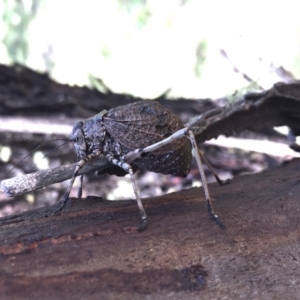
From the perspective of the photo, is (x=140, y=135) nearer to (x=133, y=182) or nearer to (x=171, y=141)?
(x=171, y=141)

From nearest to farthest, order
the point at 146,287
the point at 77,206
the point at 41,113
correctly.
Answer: the point at 146,287, the point at 77,206, the point at 41,113

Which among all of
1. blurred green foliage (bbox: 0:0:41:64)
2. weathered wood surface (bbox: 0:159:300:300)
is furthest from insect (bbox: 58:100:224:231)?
blurred green foliage (bbox: 0:0:41:64)

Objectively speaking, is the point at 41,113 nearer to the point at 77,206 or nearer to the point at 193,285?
the point at 77,206

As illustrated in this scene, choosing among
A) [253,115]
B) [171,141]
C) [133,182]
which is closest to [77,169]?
[133,182]

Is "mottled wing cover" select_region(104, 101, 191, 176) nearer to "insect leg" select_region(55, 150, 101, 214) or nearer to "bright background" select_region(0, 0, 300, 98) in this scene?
"insect leg" select_region(55, 150, 101, 214)

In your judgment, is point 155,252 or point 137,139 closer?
point 155,252

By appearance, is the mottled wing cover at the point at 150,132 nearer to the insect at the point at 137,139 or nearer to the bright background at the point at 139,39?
the insect at the point at 137,139

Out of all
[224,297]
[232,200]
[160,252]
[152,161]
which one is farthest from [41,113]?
[224,297]
